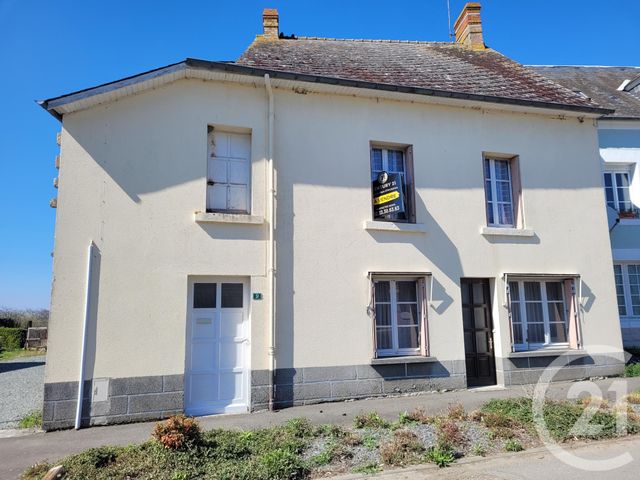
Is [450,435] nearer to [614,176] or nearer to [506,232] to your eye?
[506,232]

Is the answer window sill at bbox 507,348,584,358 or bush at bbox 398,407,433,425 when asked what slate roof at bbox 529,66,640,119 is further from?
bush at bbox 398,407,433,425

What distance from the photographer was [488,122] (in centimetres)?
998

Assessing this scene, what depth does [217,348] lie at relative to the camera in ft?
25.9

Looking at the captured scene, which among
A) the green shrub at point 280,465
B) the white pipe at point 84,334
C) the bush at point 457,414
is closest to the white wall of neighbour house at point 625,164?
the bush at point 457,414

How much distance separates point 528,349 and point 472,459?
16.6 ft

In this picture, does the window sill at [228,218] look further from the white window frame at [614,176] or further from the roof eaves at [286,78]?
the white window frame at [614,176]

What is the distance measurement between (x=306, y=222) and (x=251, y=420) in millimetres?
3486

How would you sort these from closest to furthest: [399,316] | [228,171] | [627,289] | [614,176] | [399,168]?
1. [228,171]
2. [399,316]
3. [399,168]
4. [627,289]
5. [614,176]

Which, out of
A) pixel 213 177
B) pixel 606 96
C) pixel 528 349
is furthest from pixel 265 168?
pixel 606 96

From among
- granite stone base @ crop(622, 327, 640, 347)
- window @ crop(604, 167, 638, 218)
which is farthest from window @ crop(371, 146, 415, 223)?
granite stone base @ crop(622, 327, 640, 347)

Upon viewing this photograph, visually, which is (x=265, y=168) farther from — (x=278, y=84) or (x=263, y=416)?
(x=263, y=416)

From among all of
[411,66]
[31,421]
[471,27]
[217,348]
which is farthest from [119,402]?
[471,27]

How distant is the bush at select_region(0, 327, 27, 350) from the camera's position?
68.0 feet

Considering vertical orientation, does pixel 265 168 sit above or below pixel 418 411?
above
